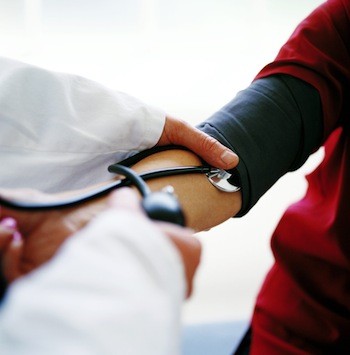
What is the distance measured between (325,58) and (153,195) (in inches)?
23.0

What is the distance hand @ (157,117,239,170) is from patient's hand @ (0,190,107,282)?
26cm

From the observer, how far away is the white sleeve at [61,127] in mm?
623

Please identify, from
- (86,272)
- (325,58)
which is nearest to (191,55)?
(325,58)

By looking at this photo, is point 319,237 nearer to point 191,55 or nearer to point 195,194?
point 195,194

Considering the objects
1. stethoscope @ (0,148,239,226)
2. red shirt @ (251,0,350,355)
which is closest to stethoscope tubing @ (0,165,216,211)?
stethoscope @ (0,148,239,226)

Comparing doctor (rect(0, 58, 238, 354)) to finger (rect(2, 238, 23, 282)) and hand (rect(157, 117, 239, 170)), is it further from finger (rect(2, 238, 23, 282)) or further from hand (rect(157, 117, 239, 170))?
hand (rect(157, 117, 239, 170))

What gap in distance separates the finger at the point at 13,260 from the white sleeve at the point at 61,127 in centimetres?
26

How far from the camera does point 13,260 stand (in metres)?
0.36

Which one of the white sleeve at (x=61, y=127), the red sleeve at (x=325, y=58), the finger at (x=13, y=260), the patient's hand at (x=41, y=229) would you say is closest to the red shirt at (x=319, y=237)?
the red sleeve at (x=325, y=58)


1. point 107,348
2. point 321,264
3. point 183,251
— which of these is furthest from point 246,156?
point 107,348

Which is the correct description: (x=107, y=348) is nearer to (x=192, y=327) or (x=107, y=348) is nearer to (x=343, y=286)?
(x=343, y=286)

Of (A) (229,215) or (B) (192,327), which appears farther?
(B) (192,327)

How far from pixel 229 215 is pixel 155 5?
3.02 feet

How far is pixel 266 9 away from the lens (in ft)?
4.88
